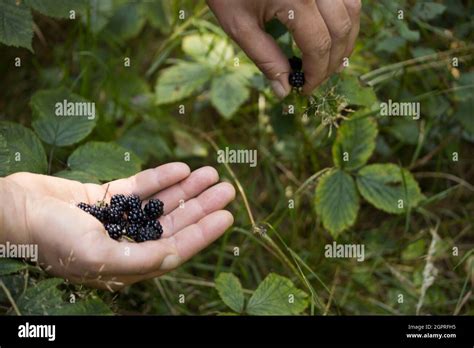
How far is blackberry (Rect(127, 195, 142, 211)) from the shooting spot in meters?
1.92

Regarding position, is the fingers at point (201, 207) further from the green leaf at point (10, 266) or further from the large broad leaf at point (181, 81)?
the large broad leaf at point (181, 81)

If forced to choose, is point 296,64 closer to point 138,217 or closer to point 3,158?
point 138,217

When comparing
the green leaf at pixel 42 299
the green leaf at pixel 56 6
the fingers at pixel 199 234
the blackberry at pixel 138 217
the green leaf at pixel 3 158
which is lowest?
the green leaf at pixel 42 299

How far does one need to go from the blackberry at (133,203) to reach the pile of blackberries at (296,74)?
59cm

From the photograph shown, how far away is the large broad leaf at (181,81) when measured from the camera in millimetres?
2588

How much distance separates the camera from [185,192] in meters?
1.98

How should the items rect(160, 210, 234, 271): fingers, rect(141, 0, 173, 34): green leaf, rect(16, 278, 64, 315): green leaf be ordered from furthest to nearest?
rect(141, 0, 173, 34): green leaf → rect(160, 210, 234, 271): fingers → rect(16, 278, 64, 315): green leaf

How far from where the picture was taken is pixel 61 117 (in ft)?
7.13

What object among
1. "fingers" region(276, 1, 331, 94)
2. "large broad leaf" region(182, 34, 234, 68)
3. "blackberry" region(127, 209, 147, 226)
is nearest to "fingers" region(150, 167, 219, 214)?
"blackberry" region(127, 209, 147, 226)

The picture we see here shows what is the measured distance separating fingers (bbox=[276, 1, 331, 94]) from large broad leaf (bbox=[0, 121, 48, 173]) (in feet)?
2.70

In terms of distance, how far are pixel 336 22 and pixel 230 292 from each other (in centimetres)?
82

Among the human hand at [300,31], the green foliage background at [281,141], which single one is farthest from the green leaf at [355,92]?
the human hand at [300,31]

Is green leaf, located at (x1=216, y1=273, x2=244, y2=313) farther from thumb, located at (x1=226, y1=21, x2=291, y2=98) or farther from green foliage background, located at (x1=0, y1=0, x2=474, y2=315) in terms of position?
thumb, located at (x1=226, y1=21, x2=291, y2=98)
